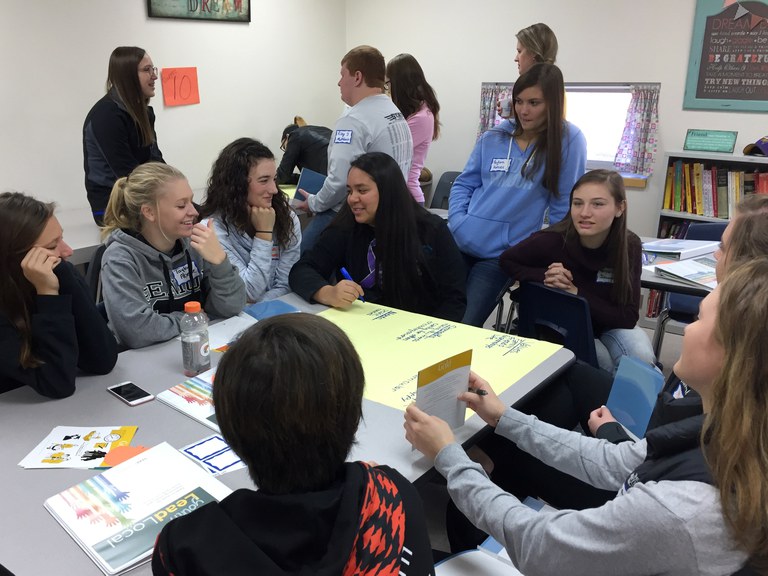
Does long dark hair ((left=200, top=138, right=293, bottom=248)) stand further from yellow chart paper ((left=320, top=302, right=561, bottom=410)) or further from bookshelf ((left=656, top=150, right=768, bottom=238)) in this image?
bookshelf ((left=656, top=150, right=768, bottom=238))

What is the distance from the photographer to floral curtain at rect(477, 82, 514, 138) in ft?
16.4

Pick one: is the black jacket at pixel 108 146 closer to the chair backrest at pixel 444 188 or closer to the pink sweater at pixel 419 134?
the pink sweater at pixel 419 134

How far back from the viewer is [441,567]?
1126mm

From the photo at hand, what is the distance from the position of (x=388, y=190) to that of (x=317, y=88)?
3445 millimetres

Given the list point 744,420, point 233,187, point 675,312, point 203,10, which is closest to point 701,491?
point 744,420

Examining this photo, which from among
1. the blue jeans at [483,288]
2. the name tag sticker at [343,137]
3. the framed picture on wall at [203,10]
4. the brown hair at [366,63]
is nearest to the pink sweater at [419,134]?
the brown hair at [366,63]

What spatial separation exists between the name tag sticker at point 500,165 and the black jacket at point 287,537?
6.99 ft

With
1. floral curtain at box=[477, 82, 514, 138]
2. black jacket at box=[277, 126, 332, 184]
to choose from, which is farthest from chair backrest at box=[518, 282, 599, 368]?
floral curtain at box=[477, 82, 514, 138]

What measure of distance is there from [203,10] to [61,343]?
11.3 feet

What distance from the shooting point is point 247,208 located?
2.42 metres

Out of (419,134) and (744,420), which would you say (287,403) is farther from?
(419,134)

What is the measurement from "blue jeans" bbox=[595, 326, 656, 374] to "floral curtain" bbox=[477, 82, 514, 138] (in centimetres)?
306

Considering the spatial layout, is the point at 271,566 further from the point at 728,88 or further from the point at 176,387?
the point at 728,88

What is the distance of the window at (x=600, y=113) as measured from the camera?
15.3 feet
